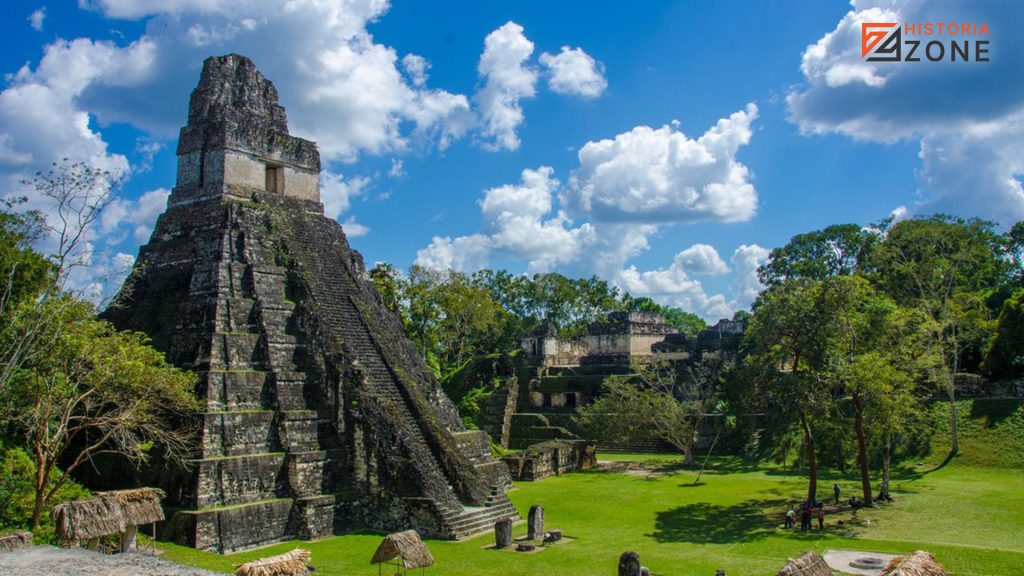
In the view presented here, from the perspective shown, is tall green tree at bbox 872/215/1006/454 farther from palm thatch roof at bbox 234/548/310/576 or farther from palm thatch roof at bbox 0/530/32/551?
palm thatch roof at bbox 0/530/32/551

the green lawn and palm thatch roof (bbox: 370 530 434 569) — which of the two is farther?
the green lawn

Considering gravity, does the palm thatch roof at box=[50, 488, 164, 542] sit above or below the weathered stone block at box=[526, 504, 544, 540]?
above

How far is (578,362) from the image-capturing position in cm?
3884

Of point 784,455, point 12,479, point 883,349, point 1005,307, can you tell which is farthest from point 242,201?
point 1005,307

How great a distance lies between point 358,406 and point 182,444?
372 centimetres

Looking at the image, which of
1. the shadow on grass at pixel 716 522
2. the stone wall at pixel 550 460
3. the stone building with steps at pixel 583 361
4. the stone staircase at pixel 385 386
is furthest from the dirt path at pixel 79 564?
the stone building with steps at pixel 583 361

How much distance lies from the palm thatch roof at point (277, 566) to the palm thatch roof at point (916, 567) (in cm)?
758

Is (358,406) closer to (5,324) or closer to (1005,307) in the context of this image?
(5,324)

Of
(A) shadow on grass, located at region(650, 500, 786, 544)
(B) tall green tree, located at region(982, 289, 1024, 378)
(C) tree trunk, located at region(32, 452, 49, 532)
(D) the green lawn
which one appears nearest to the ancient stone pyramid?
(D) the green lawn

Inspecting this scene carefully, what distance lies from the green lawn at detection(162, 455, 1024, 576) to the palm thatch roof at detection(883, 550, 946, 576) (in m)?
3.29

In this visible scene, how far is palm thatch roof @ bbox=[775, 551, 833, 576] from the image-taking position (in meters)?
9.67

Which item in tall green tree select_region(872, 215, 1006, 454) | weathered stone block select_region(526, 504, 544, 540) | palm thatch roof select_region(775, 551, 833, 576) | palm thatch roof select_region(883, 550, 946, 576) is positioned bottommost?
weathered stone block select_region(526, 504, 544, 540)

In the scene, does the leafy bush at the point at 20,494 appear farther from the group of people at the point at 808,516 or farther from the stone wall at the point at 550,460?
the group of people at the point at 808,516

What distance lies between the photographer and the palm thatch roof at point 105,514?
1170 centimetres
